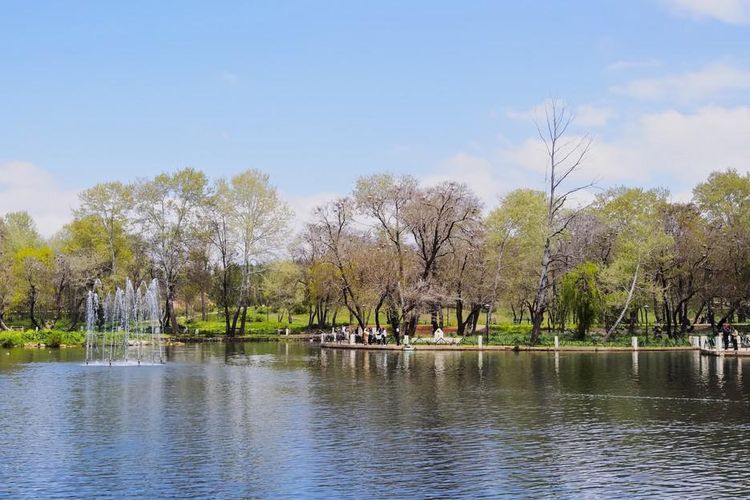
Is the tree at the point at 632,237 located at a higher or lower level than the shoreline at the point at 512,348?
higher

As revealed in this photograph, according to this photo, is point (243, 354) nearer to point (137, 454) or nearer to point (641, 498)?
point (137, 454)

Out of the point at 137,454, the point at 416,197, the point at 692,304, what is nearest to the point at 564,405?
the point at 137,454

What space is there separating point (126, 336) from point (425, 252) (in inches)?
1097

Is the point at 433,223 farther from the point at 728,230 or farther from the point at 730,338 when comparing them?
the point at 728,230

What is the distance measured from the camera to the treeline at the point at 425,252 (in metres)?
68.2

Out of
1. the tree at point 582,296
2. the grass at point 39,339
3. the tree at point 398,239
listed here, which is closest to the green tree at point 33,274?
the grass at point 39,339

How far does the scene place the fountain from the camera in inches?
2126

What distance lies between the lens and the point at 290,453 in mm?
20547

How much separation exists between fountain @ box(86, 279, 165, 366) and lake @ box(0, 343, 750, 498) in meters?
12.0

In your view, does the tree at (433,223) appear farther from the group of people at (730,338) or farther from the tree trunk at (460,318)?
the group of people at (730,338)

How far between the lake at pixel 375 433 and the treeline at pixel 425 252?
26525 mm

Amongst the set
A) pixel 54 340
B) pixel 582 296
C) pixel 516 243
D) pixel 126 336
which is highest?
pixel 516 243

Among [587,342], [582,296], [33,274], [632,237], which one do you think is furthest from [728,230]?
[33,274]

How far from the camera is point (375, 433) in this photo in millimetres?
23328
